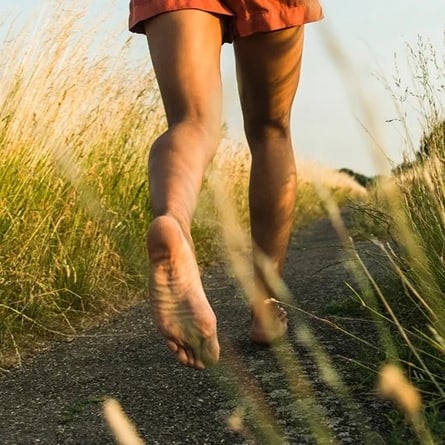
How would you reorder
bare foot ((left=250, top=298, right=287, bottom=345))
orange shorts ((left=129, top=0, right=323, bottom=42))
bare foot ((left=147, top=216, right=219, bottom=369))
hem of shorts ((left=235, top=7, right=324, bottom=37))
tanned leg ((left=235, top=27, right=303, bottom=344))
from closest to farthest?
bare foot ((left=147, top=216, right=219, bottom=369)) → orange shorts ((left=129, top=0, right=323, bottom=42)) → hem of shorts ((left=235, top=7, right=324, bottom=37)) → tanned leg ((left=235, top=27, right=303, bottom=344)) → bare foot ((left=250, top=298, right=287, bottom=345))

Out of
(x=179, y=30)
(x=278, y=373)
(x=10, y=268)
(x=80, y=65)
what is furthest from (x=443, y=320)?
(x=80, y=65)

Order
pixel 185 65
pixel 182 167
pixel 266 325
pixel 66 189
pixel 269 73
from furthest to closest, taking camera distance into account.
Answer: pixel 66 189 < pixel 266 325 < pixel 269 73 < pixel 185 65 < pixel 182 167

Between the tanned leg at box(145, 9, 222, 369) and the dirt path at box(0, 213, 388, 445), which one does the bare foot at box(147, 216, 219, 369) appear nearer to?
the tanned leg at box(145, 9, 222, 369)

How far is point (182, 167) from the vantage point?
149cm

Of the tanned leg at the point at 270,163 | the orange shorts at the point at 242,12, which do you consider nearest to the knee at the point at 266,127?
the tanned leg at the point at 270,163

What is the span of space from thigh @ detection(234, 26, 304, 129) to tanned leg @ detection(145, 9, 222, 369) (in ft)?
0.56

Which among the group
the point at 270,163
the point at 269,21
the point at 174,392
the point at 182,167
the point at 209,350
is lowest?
the point at 174,392

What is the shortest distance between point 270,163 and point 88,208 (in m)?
1.08

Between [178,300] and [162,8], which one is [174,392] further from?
[162,8]

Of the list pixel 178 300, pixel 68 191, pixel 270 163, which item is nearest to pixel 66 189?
pixel 68 191

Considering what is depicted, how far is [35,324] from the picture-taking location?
245cm

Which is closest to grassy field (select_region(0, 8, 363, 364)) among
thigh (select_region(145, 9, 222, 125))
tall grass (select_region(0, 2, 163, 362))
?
tall grass (select_region(0, 2, 163, 362))

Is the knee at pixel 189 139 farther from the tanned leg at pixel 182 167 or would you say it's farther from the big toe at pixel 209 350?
the big toe at pixel 209 350

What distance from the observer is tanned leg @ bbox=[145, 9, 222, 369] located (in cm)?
133
